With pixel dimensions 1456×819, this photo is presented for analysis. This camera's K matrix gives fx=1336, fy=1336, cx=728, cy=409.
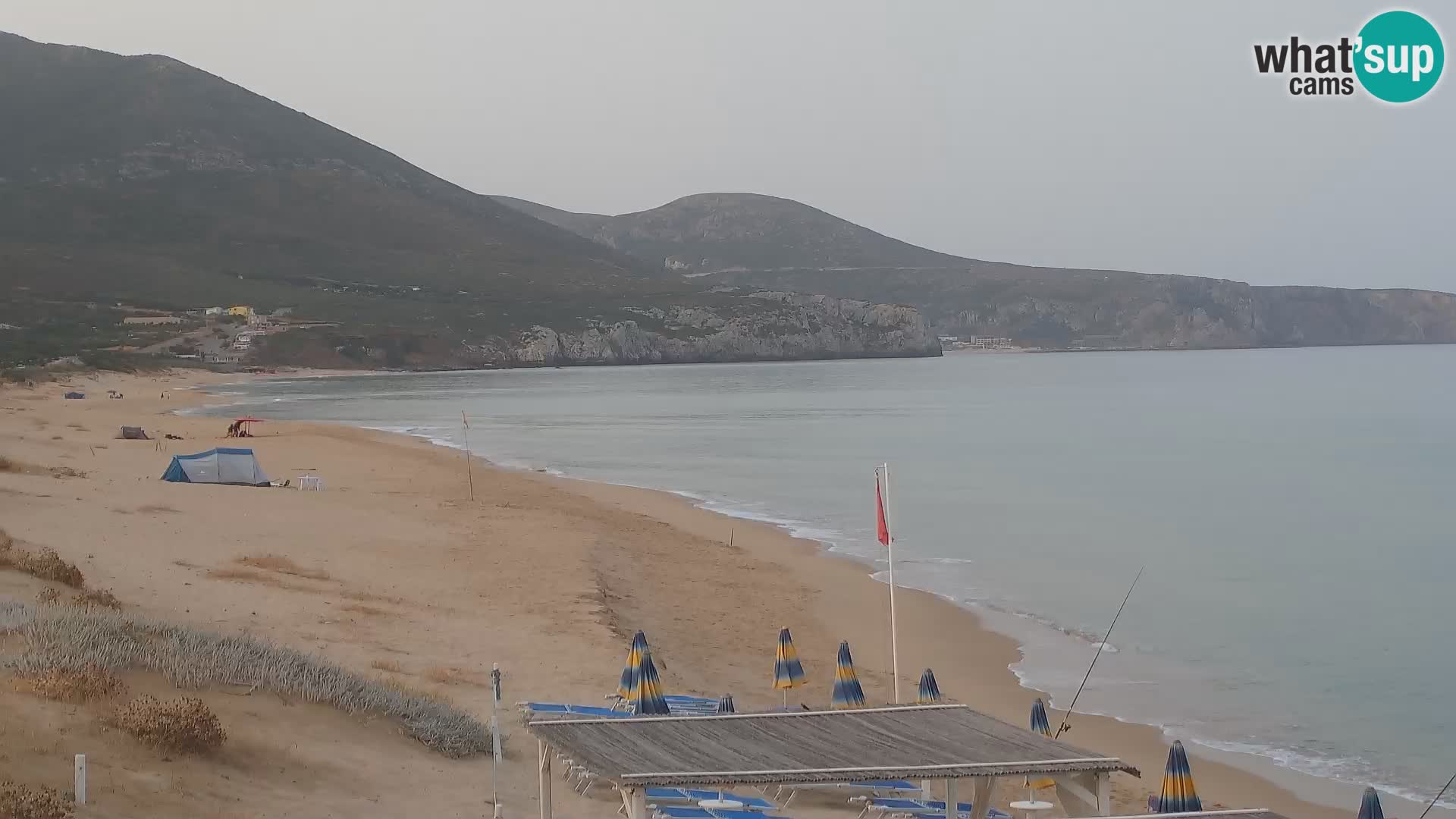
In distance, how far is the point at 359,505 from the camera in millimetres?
22078

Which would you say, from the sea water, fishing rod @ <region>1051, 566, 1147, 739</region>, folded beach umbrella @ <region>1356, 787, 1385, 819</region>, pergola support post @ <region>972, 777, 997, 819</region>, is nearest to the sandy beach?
fishing rod @ <region>1051, 566, 1147, 739</region>

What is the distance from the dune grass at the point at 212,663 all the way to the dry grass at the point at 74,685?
16 centimetres

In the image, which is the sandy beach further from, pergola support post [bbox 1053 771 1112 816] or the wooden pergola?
pergola support post [bbox 1053 771 1112 816]

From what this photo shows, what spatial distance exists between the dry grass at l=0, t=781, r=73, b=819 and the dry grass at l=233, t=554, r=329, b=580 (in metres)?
8.70

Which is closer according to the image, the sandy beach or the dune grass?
the sandy beach

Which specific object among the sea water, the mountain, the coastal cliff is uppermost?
the mountain

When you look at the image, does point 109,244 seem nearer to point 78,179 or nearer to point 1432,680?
point 78,179

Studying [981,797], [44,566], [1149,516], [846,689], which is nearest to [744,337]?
[1149,516]

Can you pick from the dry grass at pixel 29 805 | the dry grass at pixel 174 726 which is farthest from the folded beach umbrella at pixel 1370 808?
the dry grass at pixel 174 726

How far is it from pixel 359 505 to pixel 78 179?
174012 mm

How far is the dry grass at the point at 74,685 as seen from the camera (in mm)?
7730

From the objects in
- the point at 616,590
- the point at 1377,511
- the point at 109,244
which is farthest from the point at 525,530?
the point at 109,244

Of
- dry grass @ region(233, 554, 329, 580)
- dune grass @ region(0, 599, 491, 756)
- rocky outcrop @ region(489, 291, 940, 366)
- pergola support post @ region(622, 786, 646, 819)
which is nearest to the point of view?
pergola support post @ region(622, 786, 646, 819)

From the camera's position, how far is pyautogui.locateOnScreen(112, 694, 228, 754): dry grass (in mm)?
7457
